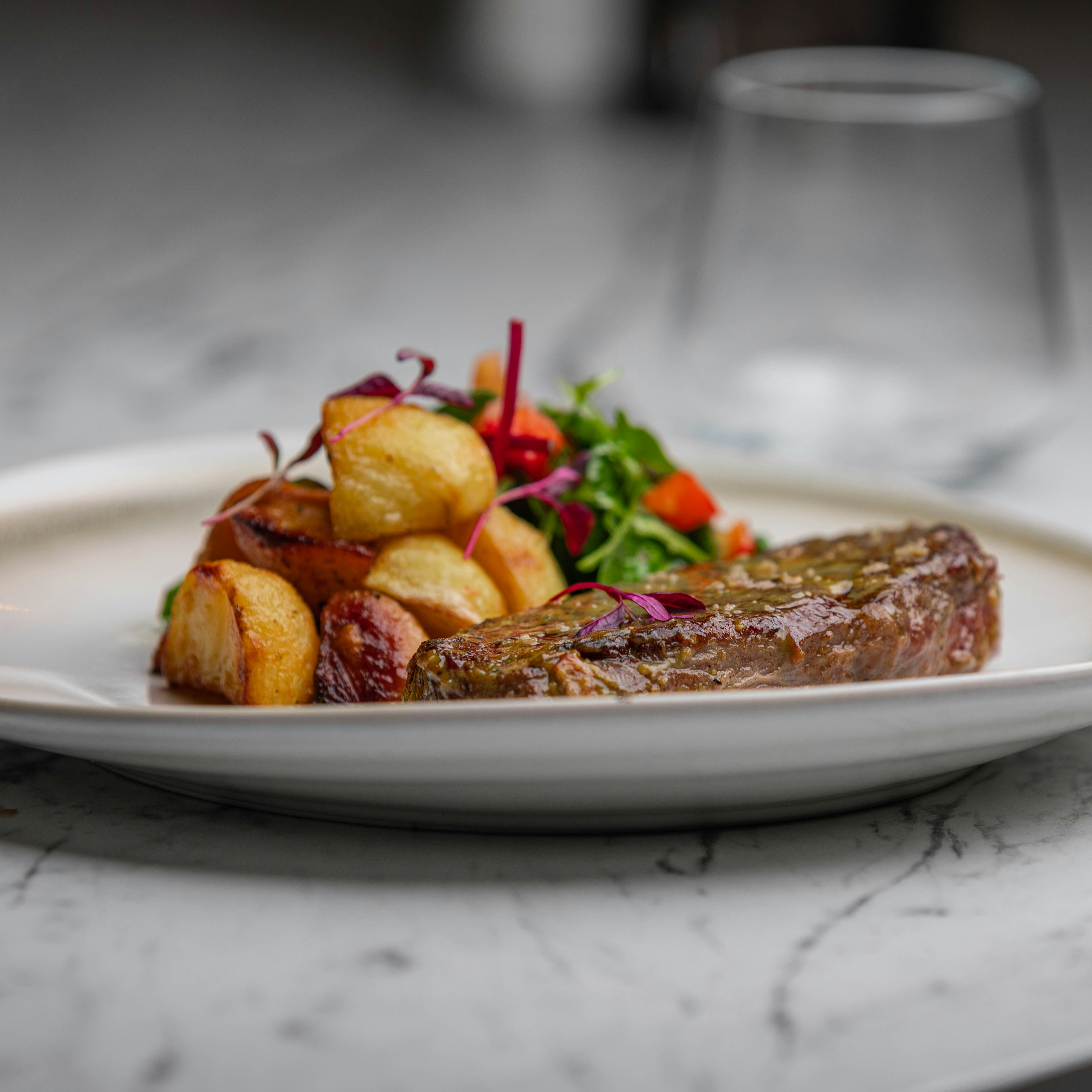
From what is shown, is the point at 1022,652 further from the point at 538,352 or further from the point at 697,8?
the point at 697,8

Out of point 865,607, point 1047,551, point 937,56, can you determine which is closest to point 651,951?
point 865,607

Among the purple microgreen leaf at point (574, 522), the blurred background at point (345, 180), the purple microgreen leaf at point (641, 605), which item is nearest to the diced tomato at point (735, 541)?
the purple microgreen leaf at point (574, 522)

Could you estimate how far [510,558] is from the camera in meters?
2.12

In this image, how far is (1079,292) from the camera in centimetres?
527

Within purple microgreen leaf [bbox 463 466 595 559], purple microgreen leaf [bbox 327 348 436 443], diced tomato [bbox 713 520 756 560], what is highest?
purple microgreen leaf [bbox 327 348 436 443]

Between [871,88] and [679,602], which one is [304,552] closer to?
[679,602]

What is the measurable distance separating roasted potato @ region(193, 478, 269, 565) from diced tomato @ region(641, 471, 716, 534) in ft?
2.43

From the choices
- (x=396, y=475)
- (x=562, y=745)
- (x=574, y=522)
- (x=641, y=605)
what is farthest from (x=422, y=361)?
(x=562, y=745)

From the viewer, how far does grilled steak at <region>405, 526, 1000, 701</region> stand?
161cm

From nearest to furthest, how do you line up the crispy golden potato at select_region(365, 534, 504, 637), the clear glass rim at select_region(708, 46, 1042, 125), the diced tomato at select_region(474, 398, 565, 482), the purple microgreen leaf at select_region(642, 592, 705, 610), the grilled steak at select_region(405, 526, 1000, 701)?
the grilled steak at select_region(405, 526, 1000, 701) → the purple microgreen leaf at select_region(642, 592, 705, 610) → the crispy golden potato at select_region(365, 534, 504, 637) → the diced tomato at select_region(474, 398, 565, 482) → the clear glass rim at select_region(708, 46, 1042, 125)

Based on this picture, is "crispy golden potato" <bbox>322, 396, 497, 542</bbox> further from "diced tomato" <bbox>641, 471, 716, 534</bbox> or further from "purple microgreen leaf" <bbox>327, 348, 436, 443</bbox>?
"diced tomato" <bbox>641, 471, 716, 534</bbox>

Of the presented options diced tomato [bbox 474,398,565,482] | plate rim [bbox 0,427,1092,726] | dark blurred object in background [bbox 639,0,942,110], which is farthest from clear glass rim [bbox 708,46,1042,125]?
dark blurred object in background [bbox 639,0,942,110]

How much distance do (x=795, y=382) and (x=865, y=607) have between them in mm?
1996

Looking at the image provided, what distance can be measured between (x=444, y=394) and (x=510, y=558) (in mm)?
335
